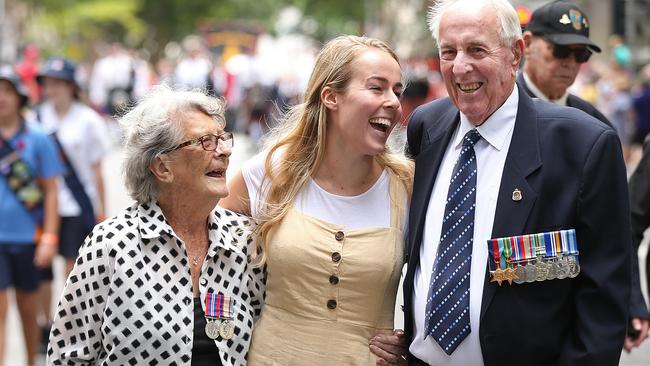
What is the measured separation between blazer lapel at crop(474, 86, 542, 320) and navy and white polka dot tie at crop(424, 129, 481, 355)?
0.10m

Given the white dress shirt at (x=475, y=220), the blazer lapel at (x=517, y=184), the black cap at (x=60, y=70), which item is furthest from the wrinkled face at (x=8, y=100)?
the blazer lapel at (x=517, y=184)

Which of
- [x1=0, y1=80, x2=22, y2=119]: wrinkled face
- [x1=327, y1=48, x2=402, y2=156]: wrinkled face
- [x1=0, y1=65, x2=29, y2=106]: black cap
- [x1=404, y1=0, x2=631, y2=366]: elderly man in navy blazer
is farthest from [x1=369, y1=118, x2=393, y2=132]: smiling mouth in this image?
[x1=0, y1=65, x2=29, y2=106]: black cap

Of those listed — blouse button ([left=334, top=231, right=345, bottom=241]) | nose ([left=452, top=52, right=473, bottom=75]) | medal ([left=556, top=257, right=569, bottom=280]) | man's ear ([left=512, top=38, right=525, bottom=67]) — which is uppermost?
man's ear ([left=512, top=38, right=525, bottom=67])

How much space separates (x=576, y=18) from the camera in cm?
565

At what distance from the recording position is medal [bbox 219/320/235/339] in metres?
4.09

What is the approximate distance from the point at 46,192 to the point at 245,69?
2362 centimetres

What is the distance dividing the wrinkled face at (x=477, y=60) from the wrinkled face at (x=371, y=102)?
15.6 inches

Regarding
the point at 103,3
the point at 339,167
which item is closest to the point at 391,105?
the point at 339,167

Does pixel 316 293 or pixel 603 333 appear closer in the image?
pixel 603 333

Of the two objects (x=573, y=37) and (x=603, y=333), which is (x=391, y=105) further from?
(x=573, y=37)

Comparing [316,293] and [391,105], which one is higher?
[391,105]

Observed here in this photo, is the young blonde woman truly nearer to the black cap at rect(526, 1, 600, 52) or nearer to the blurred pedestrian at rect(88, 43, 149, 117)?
the black cap at rect(526, 1, 600, 52)

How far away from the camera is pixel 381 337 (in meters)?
4.27

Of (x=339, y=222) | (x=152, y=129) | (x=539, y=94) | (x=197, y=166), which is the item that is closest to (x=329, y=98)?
(x=339, y=222)
